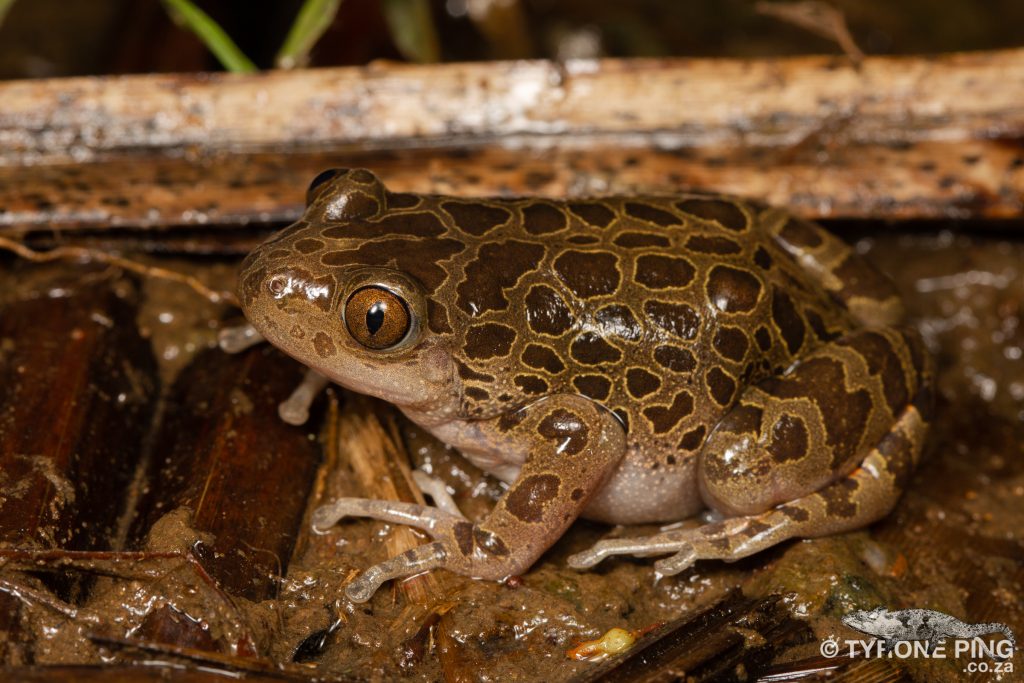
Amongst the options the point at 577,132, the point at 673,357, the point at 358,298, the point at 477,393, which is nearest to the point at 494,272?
the point at 477,393

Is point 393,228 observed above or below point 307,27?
below

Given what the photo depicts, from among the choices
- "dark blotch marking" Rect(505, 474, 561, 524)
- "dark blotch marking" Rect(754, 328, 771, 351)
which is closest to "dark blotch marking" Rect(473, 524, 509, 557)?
"dark blotch marking" Rect(505, 474, 561, 524)

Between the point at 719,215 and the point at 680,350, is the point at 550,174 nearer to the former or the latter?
the point at 719,215

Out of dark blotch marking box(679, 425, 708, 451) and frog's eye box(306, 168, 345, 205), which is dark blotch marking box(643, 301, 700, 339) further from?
frog's eye box(306, 168, 345, 205)

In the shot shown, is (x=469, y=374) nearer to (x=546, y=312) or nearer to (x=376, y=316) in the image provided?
(x=546, y=312)

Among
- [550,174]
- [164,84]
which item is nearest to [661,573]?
[550,174]
